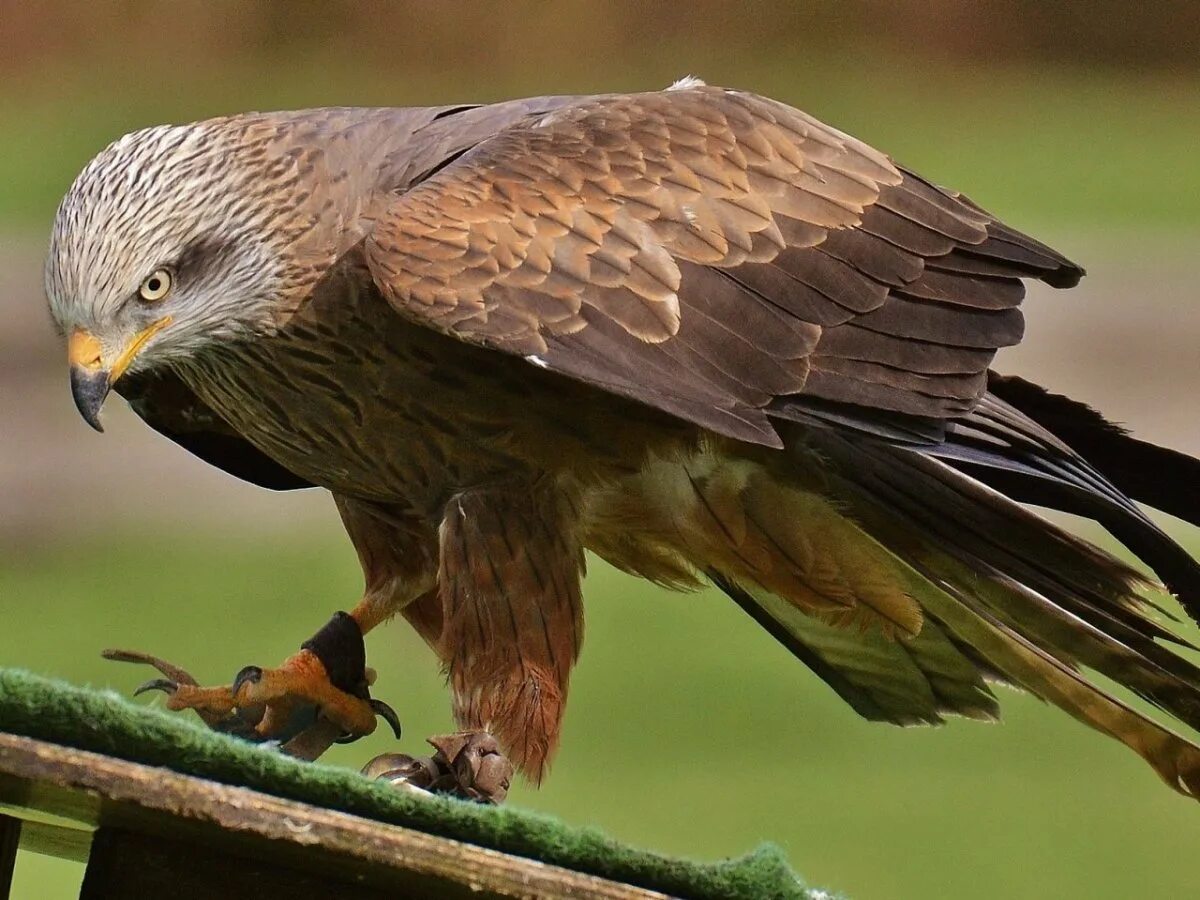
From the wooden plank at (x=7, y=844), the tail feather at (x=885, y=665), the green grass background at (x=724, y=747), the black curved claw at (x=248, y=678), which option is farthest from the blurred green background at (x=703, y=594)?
the wooden plank at (x=7, y=844)

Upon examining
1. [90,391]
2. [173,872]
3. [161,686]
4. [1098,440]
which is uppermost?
[1098,440]

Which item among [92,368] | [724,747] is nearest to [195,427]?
[92,368]

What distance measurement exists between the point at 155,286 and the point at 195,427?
40cm

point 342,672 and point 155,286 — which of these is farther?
point 342,672

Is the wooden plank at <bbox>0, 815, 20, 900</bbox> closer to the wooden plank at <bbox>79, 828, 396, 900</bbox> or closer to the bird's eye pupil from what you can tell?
the wooden plank at <bbox>79, 828, 396, 900</bbox>

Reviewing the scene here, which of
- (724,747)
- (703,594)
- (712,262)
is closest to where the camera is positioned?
(712,262)

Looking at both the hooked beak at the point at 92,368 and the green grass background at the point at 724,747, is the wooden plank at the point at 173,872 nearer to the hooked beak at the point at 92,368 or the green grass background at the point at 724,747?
the hooked beak at the point at 92,368

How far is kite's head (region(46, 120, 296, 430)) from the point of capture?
187 centimetres

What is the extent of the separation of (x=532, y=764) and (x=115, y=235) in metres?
0.71

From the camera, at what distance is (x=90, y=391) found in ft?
6.02

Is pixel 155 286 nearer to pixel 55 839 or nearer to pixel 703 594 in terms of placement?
pixel 55 839

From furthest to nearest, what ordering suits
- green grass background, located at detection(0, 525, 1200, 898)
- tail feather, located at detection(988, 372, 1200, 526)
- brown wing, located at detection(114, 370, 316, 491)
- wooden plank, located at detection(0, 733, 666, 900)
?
green grass background, located at detection(0, 525, 1200, 898)
brown wing, located at detection(114, 370, 316, 491)
tail feather, located at detection(988, 372, 1200, 526)
wooden plank, located at detection(0, 733, 666, 900)

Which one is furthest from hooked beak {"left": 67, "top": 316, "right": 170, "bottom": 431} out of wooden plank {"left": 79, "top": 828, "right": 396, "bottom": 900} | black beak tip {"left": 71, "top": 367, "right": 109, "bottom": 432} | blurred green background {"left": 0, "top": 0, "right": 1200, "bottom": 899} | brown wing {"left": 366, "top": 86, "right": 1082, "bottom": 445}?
blurred green background {"left": 0, "top": 0, "right": 1200, "bottom": 899}

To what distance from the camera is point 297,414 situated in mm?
2012
